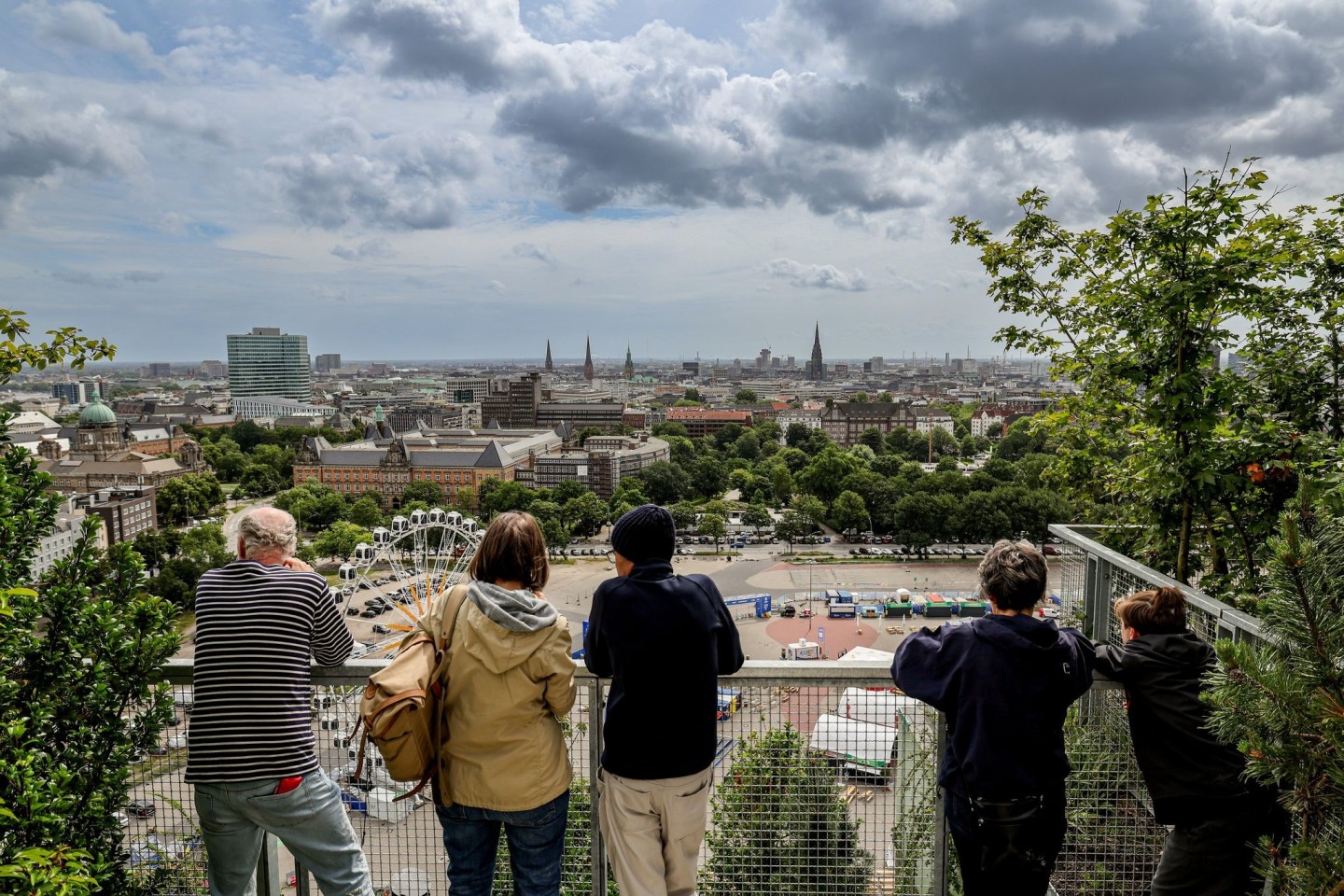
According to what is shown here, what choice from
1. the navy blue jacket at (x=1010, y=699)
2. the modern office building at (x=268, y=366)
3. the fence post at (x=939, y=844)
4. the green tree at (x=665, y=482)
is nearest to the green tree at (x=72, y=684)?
the navy blue jacket at (x=1010, y=699)

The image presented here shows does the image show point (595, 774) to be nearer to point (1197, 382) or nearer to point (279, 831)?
point (279, 831)

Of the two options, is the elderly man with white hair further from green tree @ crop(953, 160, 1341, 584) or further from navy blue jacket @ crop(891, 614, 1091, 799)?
green tree @ crop(953, 160, 1341, 584)

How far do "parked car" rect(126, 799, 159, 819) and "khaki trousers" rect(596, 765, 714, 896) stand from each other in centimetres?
139

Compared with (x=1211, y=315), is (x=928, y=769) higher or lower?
lower

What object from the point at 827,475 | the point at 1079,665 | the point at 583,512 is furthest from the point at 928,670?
the point at 827,475

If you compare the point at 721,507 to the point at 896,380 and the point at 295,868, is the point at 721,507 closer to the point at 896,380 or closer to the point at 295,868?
the point at 295,868

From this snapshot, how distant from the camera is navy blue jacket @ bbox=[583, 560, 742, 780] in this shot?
2.04m

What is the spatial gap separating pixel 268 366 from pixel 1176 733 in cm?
14107

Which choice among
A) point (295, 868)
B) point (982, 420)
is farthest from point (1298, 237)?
point (982, 420)

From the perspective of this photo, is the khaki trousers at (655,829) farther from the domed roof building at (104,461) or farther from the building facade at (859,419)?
the building facade at (859,419)

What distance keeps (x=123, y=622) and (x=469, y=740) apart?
1.03m

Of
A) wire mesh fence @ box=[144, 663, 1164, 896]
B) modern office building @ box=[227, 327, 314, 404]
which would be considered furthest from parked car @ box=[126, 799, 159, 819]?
modern office building @ box=[227, 327, 314, 404]

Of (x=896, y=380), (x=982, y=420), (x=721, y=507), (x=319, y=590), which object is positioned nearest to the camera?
(x=319, y=590)

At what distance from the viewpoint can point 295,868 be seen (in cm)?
260
